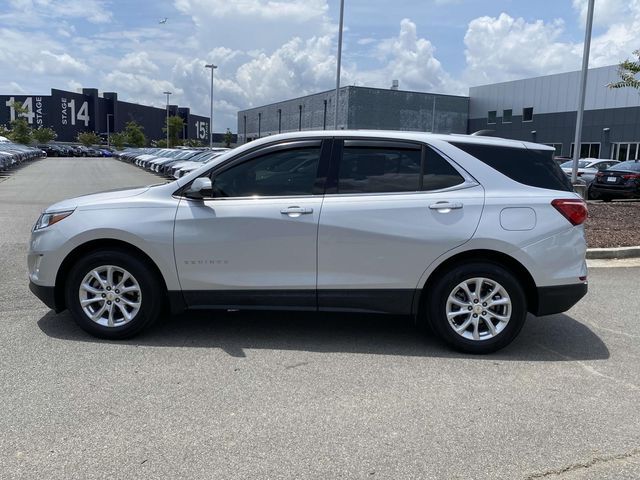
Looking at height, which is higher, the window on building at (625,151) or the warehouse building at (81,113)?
the warehouse building at (81,113)

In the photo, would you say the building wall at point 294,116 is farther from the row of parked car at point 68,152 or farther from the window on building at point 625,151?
the row of parked car at point 68,152

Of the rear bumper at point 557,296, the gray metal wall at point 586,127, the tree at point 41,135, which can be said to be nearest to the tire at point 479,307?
the rear bumper at point 557,296

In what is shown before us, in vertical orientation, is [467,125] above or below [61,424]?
above

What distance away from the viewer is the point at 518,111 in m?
54.8

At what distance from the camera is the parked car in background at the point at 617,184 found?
56.6 ft

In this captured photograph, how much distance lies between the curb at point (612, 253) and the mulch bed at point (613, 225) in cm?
29

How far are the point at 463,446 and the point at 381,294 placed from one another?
1.63 meters

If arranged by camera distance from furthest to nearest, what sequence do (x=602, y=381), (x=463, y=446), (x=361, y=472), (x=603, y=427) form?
(x=602, y=381), (x=603, y=427), (x=463, y=446), (x=361, y=472)

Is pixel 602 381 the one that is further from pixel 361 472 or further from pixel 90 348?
pixel 90 348

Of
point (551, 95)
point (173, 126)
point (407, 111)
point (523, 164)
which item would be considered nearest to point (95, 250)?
point (523, 164)

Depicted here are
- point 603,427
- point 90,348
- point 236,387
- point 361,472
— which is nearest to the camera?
point 361,472

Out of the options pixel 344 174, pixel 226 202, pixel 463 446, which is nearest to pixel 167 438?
pixel 463 446

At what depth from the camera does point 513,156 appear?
15.9 ft

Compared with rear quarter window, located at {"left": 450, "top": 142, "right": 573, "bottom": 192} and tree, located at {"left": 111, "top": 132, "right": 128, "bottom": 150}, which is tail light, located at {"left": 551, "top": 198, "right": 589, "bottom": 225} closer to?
rear quarter window, located at {"left": 450, "top": 142, "right": 573, "bottom": 192}
